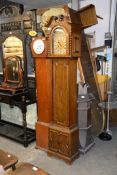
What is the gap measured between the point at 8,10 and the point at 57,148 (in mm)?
2603

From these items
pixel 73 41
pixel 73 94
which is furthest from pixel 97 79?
pixel 73 41

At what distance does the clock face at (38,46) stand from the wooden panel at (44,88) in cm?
15

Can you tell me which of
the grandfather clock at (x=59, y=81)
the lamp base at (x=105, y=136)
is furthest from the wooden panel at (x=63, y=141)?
Answer: the lamp base at (x=105, y=136)

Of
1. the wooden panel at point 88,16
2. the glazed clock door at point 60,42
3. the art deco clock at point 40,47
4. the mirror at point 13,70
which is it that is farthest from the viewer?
the mirror at point 13,70

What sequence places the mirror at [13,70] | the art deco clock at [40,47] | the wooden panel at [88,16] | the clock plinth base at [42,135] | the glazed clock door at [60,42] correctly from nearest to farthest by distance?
the glazed clock door at [60,42] < the wooden panel at [88,16] < the art deco clock at [40,47] < the clock plinth base at [42,135] < the mirror at [13,70]

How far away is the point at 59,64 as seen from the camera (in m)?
2.85

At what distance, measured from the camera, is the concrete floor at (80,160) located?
8.91 feet

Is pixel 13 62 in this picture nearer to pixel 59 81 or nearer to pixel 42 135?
pixel 59 81

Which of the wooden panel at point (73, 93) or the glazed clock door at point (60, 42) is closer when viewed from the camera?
the glazed clock door at point (60, 42)

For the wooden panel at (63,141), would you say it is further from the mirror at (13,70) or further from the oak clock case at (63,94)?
the mirror at (13,70)

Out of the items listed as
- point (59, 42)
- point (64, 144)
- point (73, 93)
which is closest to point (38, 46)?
point (59, 42)

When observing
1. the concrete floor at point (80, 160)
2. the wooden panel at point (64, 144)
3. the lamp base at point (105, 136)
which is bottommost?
the concrete floor at point (80, 160)

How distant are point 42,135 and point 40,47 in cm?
140

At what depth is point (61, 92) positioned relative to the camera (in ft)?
9.50
